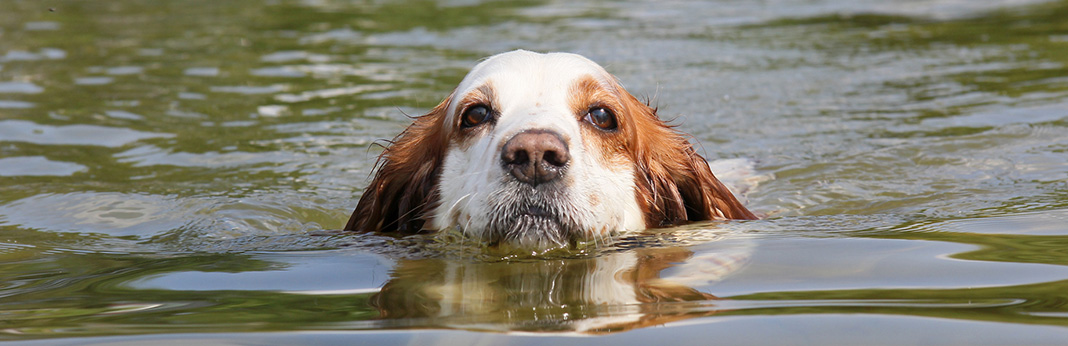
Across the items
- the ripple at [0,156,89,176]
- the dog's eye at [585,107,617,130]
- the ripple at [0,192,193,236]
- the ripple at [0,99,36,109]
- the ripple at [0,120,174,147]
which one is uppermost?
the ripple at [0,99,36,109]

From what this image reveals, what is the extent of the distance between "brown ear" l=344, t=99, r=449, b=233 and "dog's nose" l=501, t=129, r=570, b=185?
673 millimetres

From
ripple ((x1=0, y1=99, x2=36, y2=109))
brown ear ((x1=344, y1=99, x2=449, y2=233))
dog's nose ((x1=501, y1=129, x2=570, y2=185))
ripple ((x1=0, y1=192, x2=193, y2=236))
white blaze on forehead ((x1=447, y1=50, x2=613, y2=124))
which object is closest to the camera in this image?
dog's nose ((x1=501, y1=129, x2=570, y2=185))

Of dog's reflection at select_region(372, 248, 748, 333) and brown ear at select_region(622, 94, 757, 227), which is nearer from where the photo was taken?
dog's reflection at select_region(372, 248, 748, 333)

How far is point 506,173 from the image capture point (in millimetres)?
3346

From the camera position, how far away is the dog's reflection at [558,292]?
262cm

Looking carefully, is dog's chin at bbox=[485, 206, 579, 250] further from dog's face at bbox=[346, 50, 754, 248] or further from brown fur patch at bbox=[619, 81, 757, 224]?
brown fur patch at bbox=[619, 81, 757, 224]

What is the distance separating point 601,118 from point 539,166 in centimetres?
55

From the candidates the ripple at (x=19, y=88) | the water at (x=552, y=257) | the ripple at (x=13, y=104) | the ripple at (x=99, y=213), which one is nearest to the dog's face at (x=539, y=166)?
the water at (x=552, y=257)

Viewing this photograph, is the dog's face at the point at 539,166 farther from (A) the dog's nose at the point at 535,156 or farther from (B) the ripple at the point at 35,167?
(B) the ripple at the point at 35,167

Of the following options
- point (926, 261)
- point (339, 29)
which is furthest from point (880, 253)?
point (339, 29)

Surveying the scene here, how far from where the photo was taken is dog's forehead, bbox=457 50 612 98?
378 cm

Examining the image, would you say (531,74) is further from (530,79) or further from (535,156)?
(535,156)

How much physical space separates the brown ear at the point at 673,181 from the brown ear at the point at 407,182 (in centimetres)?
72

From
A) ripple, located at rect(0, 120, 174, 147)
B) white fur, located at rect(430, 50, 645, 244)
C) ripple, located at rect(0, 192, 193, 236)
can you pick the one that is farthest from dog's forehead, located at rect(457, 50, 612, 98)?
ripple, located at rect(0, 120, 174, 147)
